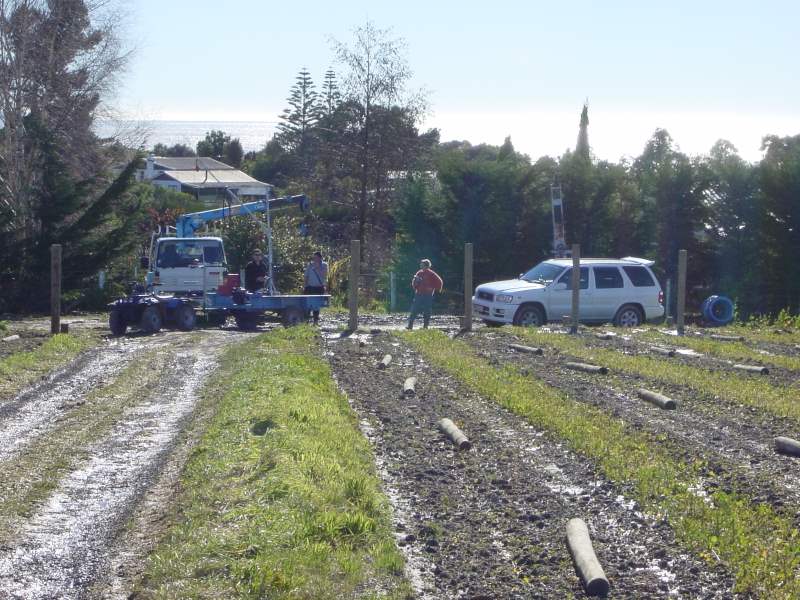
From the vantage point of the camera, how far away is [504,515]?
794cm

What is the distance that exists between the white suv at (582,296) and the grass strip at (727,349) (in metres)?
2.70

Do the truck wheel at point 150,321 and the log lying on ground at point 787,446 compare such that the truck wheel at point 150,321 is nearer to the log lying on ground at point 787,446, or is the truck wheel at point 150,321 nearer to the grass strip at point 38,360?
the grass strip at point 38,360

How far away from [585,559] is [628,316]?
752 inches

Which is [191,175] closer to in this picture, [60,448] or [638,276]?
[638,276]

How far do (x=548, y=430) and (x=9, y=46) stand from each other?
28477mm

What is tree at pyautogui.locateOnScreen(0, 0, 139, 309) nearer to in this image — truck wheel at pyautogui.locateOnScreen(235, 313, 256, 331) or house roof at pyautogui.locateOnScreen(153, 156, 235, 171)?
truck wheel at pyautogui.locateOnScreen(235, 313, 256, 331)

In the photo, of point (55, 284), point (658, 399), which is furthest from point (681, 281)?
point (55, 284)

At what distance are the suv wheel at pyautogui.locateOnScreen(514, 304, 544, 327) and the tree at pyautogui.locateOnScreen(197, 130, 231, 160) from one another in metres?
78.4

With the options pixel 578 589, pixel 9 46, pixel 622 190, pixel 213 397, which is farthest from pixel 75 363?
pixel 622 190

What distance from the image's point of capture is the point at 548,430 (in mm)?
10844

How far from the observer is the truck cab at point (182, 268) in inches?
1016

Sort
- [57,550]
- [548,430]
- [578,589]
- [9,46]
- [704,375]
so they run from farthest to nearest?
[9,46] → [704,375] → [548,430] → [57,550] → [578,589]

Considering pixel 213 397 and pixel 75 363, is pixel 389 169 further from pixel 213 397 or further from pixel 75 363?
pixel 213 397

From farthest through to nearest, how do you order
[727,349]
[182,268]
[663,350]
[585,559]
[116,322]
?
[182,268], [116,322], [727,349], [663,350], [585,559]
